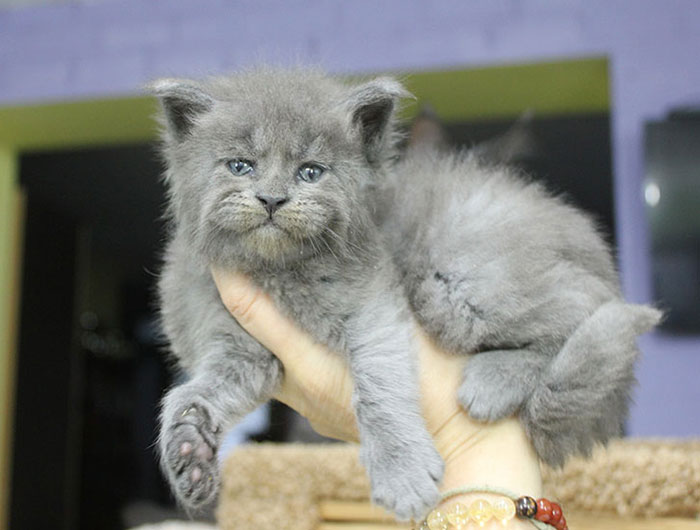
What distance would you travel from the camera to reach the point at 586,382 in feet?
3.38

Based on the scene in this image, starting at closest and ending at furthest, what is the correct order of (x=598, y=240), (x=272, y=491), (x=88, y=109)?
(x=598, y=240), (x=272, y=491), (x=88, y=109)

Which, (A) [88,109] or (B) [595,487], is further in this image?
(A) [88,109]

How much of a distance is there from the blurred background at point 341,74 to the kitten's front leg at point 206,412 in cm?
49

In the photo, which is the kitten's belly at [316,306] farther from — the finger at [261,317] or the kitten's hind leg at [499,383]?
the kitten's hind leg at [499,383]

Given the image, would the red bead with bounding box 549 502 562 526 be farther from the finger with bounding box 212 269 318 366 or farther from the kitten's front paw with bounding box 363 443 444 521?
the finger with bounding box 212 269 318 366

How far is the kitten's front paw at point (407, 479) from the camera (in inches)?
37.1

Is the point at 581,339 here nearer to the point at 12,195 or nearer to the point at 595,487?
the point at 595,487

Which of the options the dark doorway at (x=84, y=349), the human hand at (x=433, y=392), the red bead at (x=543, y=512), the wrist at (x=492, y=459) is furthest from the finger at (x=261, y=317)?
the dark doorway at (x=84, y=349)

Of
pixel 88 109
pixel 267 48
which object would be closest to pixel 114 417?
pixel 88 109

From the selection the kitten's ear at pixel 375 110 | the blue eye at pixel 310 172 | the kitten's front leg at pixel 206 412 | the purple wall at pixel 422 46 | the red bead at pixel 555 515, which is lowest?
the red bead at pixel 555 515

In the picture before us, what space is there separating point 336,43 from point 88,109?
1137 millimetres

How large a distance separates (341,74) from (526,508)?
1.23 meters

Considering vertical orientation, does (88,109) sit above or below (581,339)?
above

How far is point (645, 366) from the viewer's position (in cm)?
242
